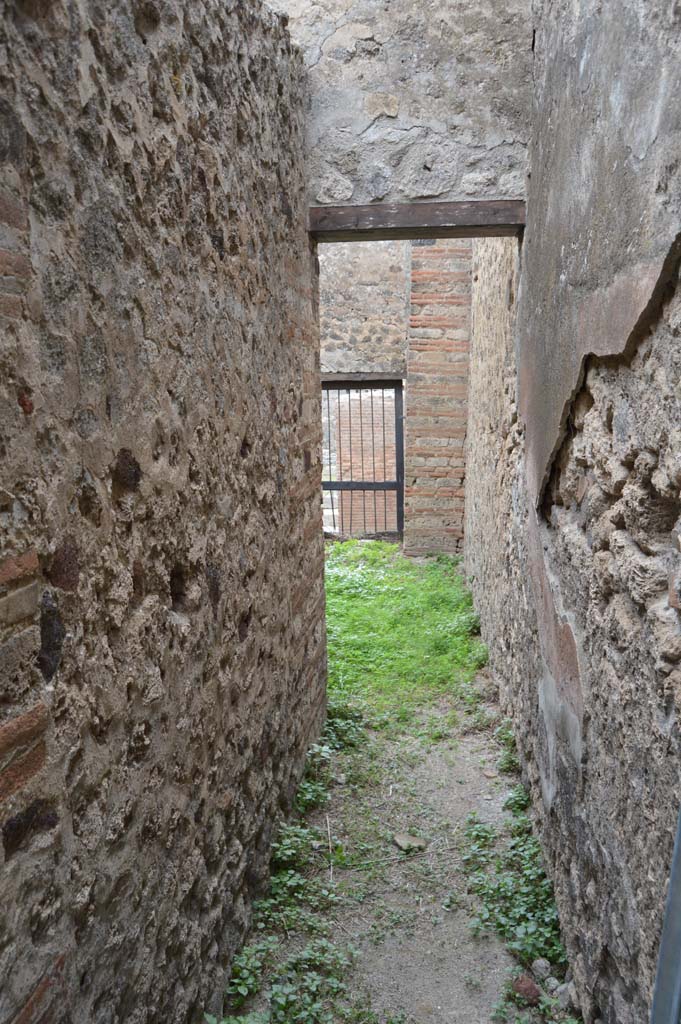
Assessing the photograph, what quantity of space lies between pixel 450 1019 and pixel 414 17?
4060 millimetres

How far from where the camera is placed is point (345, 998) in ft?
7.82

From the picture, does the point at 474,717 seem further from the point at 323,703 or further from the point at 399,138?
the point at 399,138

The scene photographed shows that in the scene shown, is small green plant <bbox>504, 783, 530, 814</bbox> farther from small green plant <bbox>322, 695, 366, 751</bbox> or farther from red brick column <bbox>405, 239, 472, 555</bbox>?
red brick column <bbox>405, 239, 472, 555</bbox>

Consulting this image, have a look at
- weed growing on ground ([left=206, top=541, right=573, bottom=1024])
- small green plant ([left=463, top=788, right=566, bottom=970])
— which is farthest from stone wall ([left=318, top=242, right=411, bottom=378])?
small green plant ([left=463, top=788, right=566, bottom=970])

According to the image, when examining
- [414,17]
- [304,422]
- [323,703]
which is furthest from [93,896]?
[414,17]

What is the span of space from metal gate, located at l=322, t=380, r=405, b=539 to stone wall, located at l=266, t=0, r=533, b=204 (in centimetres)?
607

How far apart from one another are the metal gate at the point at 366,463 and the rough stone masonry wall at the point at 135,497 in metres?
6.69

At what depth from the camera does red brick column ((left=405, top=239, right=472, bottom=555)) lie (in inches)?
297

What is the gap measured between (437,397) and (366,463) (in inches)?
98.2

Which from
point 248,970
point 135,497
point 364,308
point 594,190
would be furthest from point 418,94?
point 364,308

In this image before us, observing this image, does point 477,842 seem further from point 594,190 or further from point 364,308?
point 364,308

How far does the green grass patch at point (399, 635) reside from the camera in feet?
15.4

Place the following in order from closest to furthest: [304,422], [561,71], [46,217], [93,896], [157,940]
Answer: [46,217] < [93,896] < [157,940] < [561,71] < [304,422]

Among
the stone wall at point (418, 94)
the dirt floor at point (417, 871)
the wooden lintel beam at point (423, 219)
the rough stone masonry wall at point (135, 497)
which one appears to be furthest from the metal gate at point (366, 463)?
the rough stone masonry wall at point (135, 497)
